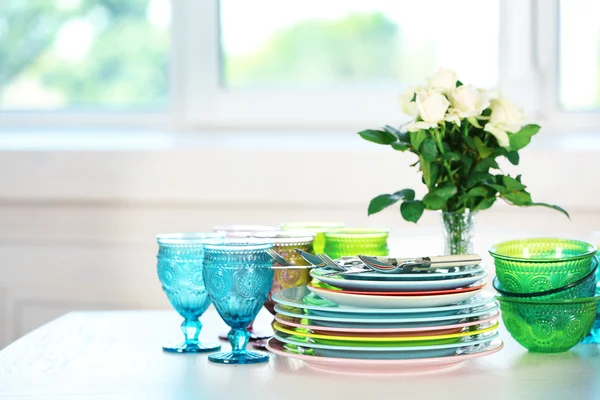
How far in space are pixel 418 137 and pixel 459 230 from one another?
→ 5.4 inches

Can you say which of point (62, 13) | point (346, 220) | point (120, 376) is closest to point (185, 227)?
point (346, 220)

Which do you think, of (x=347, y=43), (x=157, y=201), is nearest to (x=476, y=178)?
(x=157, y=201)

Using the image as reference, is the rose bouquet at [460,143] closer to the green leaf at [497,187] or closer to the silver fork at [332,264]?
the green leaf at [497,187]

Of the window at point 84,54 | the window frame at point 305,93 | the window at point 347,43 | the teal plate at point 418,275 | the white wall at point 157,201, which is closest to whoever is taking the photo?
the teal plate at point 418,275

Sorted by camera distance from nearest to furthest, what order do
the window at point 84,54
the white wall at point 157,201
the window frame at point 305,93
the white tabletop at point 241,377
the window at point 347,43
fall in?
1. the white tabletop at point 241,377
2. the white wall at point 157,201
3. the window frame at point 305,93
4. the window at point 347,43
5. the window at point 84,54

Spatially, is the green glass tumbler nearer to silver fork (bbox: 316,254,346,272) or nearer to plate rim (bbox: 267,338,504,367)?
silver fork (bbox: 316,254,346,272)

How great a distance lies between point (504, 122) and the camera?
43.0 inches

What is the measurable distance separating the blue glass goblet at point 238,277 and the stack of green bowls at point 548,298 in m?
0.26

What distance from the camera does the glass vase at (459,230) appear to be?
114 cm

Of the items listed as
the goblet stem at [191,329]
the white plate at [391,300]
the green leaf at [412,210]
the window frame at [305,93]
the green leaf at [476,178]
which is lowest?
the goblet stem at [191,329]

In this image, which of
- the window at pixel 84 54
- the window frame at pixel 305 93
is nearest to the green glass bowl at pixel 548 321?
the window frame at pixel 305 93

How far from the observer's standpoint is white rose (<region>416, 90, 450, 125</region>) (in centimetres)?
108

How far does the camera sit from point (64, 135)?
7.68 feet

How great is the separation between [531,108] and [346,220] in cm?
55
